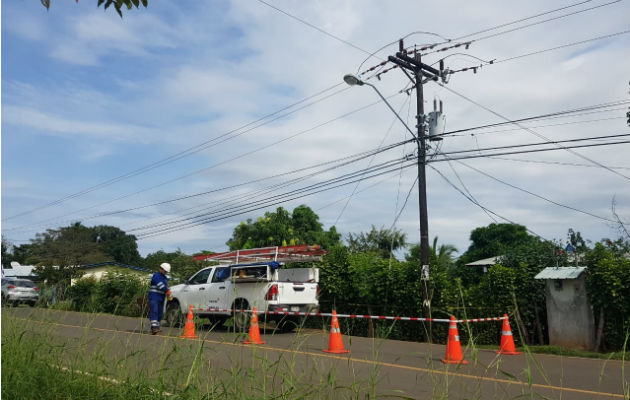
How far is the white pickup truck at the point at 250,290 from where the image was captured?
1430 cm

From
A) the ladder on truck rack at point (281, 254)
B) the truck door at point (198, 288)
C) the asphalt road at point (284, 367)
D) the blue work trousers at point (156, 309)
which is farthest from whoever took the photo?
the ladder on truck rack at point (281, 254)

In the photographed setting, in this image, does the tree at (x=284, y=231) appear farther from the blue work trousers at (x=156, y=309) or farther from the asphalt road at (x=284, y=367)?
the asphalt road at (x=284, y=367)

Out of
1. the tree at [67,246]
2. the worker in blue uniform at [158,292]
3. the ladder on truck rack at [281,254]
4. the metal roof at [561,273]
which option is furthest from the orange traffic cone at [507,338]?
the tree at [67,246]

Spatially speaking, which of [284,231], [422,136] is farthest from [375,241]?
[422,136]

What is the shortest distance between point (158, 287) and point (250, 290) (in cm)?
243

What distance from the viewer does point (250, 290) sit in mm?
14578

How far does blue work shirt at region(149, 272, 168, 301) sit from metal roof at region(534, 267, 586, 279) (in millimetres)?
9000

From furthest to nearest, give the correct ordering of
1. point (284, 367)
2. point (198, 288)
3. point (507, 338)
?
point (198, 288), point (507, 338), point (284, 367)

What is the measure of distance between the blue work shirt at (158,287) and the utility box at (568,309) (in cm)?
900

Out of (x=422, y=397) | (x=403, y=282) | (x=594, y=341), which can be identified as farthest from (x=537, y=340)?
(x=422, y=397)

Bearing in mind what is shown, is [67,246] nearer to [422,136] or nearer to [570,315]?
[422,136]

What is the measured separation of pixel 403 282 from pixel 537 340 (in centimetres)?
384

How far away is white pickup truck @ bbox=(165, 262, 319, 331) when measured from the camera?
14305 millimetres

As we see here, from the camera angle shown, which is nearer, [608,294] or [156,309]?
[608,294]
